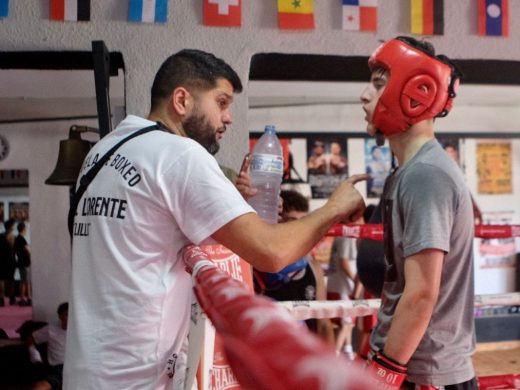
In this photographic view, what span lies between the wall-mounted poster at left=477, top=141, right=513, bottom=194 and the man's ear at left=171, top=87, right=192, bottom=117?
630 cm

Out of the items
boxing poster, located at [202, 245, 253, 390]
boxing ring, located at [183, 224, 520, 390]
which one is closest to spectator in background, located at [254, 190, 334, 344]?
boxing poster, located at [202, 245, 253, 390]

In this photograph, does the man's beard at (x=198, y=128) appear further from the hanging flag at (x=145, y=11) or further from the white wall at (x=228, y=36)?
the hanging flag at (x=145, y=11)

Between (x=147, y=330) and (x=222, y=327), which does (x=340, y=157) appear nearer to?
(x=147, y=330)

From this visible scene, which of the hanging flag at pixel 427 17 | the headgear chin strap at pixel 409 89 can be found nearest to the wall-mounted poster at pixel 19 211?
the hanging flag at pixel 427 17

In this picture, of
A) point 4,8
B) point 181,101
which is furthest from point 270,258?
point 4,8

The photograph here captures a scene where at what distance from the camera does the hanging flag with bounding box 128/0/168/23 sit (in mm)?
2658

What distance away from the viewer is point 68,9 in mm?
2641

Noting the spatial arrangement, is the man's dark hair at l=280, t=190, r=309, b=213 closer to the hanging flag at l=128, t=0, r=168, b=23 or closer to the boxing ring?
the hanging flag at l=128, t=0, r=168, b=23

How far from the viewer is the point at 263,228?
1.17 m

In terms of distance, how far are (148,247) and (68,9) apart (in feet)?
6.01

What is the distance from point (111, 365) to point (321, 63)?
209cm

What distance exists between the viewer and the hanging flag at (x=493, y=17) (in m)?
2.98

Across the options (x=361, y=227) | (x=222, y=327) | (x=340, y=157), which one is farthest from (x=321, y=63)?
(x=340, y=157)

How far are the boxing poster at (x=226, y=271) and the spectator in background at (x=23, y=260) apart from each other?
16.8 feet
